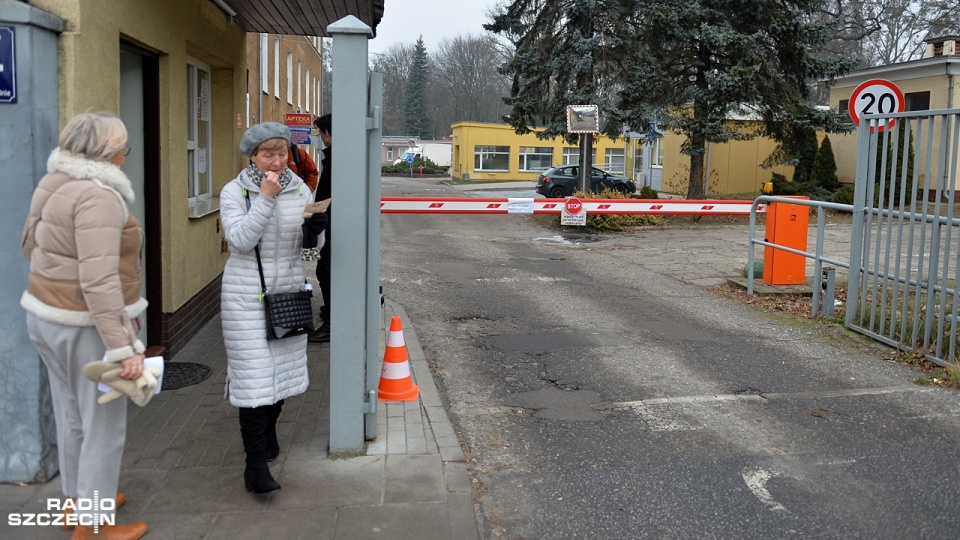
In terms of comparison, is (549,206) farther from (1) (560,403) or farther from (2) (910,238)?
(1) (560,403)

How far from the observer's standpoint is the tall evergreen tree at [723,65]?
75.4 ft

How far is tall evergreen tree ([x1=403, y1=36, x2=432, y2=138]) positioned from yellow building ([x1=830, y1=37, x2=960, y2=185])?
62.8m

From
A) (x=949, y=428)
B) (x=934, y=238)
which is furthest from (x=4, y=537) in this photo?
(x=934, y=238)

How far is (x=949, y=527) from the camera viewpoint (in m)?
4.15

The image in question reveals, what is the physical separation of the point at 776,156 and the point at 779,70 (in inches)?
98.9

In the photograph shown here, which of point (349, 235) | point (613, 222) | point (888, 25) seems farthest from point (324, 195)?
point (888, 25)

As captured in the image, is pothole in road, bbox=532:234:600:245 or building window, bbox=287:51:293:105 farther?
building window, bbox=287:51:293:105

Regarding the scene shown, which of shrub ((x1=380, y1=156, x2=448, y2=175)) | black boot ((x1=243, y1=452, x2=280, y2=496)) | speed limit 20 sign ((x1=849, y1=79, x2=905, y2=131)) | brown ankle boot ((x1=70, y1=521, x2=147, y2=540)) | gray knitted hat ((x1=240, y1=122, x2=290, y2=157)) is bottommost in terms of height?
brown ankle boot ((x1=70, y1=521, x2=147, y2=540))

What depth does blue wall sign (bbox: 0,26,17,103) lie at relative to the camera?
4.07 metres

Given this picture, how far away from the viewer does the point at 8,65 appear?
4082 mm

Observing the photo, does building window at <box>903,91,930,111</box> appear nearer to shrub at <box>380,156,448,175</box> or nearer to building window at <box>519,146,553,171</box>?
building window at <box>519,146,553,171</box>

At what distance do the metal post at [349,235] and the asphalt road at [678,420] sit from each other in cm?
79

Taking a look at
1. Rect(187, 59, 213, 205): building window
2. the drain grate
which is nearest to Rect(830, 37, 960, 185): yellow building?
Rect(187, 59, 213, 205): building window

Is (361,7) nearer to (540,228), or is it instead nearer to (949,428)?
(949,428)
